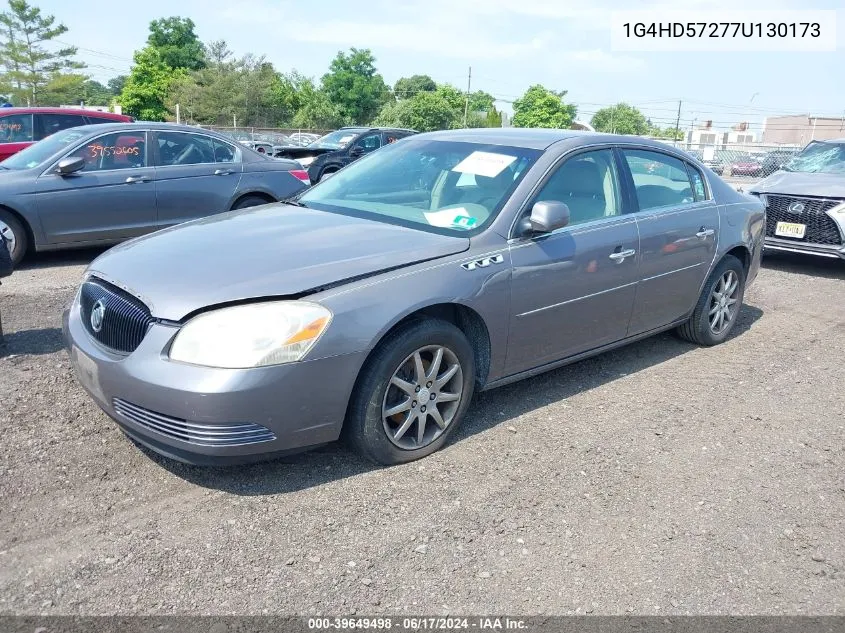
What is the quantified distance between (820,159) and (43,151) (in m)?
9.80

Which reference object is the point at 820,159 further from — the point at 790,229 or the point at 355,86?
the point at 355,86

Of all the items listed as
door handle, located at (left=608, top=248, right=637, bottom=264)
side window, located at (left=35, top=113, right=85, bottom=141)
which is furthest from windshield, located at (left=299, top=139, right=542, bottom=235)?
side window, located at (left=35, top=113, right=85, bottom=141)

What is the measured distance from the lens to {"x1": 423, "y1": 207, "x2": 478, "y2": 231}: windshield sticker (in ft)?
12.8

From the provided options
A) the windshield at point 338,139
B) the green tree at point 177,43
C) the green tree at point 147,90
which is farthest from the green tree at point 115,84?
the windshield at point 338,139

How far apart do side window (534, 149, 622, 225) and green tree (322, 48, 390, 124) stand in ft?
255

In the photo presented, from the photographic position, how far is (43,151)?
25.5ft

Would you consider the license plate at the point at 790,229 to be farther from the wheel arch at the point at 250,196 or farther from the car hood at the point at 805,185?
the wheel arch at the point at 250,196

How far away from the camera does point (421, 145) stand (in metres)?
4.76

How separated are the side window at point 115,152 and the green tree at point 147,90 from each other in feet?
188

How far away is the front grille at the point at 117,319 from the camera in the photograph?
10.3ft

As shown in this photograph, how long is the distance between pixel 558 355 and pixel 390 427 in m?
1.29

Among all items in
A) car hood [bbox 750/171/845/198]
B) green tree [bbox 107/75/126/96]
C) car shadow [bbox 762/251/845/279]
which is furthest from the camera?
green tree [bbox 107/75/126/96]

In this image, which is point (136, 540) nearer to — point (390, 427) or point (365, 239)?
point (390, 427)

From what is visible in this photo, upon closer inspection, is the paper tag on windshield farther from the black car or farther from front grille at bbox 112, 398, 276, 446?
the black car
